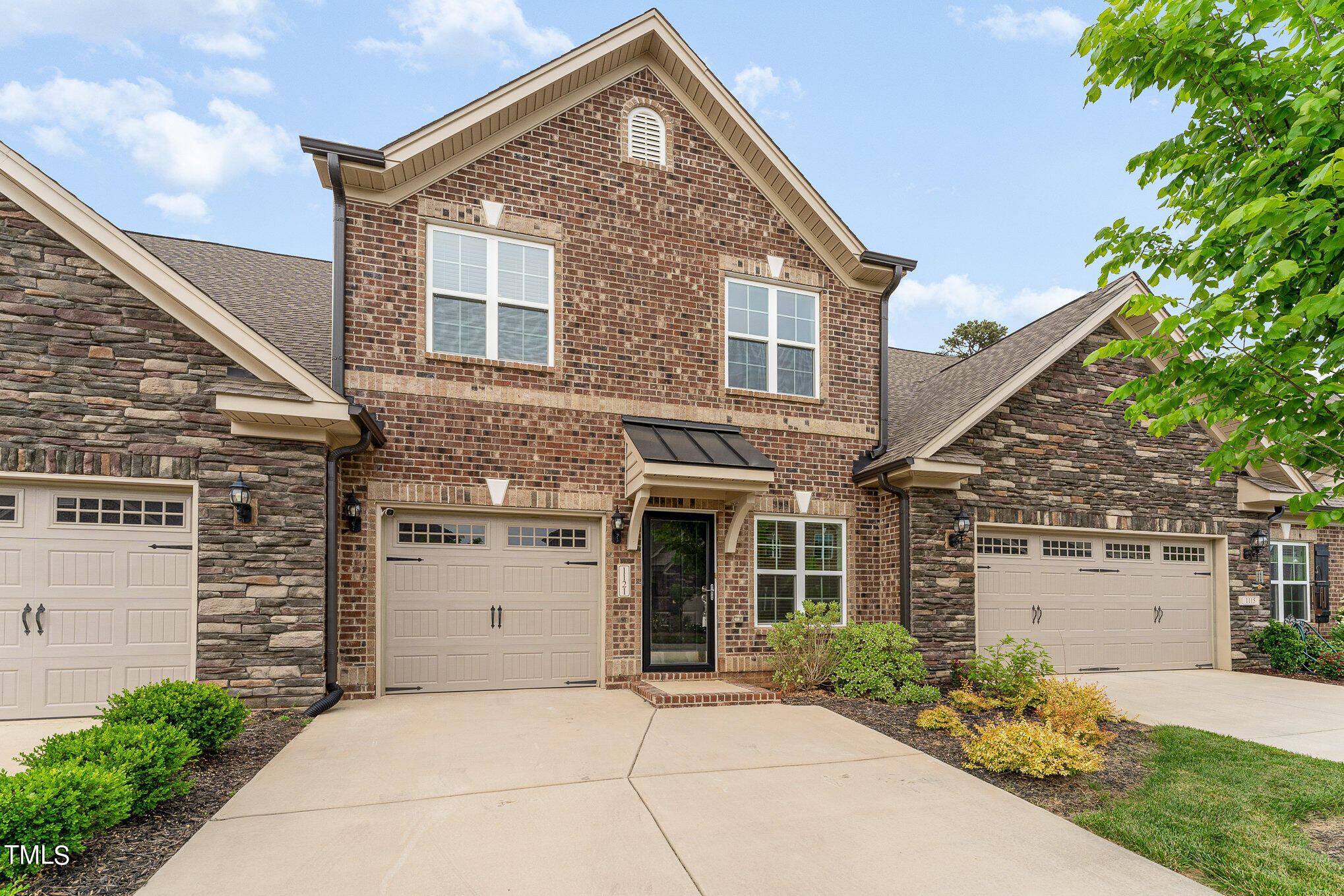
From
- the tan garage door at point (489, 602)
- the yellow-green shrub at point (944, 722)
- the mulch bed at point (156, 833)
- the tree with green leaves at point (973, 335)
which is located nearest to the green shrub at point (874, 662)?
the yellow-green shrub at point (944, 722)

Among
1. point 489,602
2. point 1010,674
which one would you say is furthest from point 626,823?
point 1010,674

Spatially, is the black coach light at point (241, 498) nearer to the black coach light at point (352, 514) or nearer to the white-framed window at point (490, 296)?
the black coach light at point (352, 514)

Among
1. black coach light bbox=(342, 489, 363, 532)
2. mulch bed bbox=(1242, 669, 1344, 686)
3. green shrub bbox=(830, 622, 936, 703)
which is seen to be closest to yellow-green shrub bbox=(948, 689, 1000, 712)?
green shrub bbox=(830, 622, 936, 703)

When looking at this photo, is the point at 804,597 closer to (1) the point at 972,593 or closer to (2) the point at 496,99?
(1) the point at 972,593

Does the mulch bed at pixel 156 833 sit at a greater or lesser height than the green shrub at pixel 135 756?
lesser

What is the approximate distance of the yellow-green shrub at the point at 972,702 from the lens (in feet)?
26.6

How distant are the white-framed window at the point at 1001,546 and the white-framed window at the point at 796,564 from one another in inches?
83.0

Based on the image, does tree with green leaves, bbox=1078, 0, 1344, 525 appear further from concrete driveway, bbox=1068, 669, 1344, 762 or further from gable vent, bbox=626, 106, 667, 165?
gable vent, bbox=626, 106, 667, 165

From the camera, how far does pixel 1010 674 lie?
8625 mm

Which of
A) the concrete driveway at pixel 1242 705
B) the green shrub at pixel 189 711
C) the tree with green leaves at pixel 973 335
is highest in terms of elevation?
the tree with green leaves at pixel 973 335

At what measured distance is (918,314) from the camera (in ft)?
276

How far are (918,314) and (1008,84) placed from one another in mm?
70808

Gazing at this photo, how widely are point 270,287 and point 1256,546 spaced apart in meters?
16.6

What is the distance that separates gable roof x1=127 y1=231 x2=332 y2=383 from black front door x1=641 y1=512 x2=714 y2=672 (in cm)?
459
